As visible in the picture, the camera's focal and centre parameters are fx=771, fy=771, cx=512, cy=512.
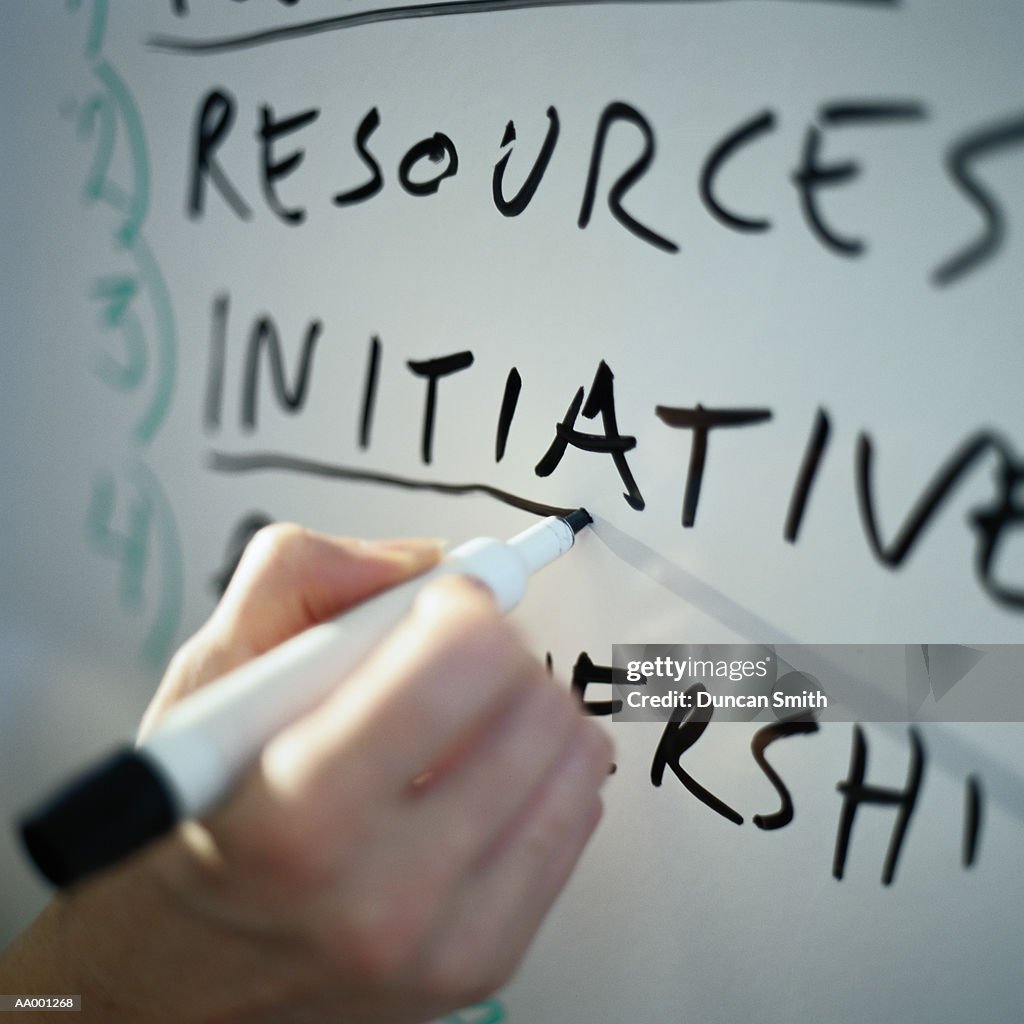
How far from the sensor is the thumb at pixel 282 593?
23cm

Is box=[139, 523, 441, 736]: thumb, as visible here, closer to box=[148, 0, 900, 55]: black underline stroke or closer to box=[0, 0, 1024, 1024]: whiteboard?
box=[0, 0, 1024, 1024]: whiteboard

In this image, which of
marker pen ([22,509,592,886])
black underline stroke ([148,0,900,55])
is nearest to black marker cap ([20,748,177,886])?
marker pen ([22,509,592,886])

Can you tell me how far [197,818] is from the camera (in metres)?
0.15

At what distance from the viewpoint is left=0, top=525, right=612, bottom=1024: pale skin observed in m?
0.14

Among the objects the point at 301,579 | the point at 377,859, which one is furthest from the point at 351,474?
the point at 377,859

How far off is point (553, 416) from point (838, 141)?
12 centimetres

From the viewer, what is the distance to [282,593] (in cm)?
24

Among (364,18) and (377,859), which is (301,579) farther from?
(364,18)

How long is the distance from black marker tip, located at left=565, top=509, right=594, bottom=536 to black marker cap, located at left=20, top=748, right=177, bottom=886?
157mm

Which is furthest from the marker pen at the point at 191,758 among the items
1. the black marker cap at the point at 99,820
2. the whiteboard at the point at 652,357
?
the whiteboard at the point at 652,357

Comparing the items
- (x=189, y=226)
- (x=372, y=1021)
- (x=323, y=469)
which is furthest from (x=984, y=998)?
(x=189, y=226)

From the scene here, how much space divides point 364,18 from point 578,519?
209mm

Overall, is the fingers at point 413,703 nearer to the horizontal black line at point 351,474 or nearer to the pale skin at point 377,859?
the pale skin at point 377,859

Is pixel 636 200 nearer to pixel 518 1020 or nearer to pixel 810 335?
pixel 810 335
